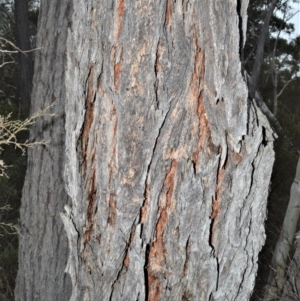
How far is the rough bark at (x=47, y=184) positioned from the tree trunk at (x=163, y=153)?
1083 millimetres

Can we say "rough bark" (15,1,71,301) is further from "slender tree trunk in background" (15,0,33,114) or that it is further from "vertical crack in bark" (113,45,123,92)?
"slender tree trunk in background" (15,0,33,114)

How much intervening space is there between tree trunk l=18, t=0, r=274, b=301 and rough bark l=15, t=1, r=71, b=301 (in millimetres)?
1083

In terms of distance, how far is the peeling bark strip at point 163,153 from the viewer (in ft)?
Answer: 3.63

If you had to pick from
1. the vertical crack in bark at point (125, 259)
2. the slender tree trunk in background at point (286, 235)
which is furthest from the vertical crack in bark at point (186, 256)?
the slender tree trunk in background at point (286, 235)

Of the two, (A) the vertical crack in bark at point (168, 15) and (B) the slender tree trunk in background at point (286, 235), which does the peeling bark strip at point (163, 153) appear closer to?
(A) the vertical crack in bark at point (168, 15)

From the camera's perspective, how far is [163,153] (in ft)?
3.83

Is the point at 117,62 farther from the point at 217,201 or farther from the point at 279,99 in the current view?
the point at 279,99

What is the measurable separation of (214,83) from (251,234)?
439 millimetres

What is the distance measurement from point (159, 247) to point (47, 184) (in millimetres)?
1299

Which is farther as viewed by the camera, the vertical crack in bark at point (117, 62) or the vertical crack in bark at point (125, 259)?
the vertical crack in bark at point (125, 259)

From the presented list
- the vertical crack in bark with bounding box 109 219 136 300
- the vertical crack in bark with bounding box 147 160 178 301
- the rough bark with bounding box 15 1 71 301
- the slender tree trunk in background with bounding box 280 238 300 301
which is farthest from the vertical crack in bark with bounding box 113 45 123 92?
the slender tree trunk in background with bounding box 280 238 300 301

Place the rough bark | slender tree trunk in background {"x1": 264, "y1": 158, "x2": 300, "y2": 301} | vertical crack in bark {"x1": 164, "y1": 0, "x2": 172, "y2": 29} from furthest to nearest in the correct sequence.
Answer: slender tree trunk in background {"x1": 264, "y1": 158, "x2": 300, "y2": 301}, the rough bark, vertical crack in bark {"x1": 164, "y1": 0, "x2": 172, "y2": 29}

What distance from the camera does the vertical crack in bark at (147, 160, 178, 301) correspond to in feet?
3.90

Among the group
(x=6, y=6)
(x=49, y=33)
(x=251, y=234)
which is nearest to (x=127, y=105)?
(x=251, y=234)
